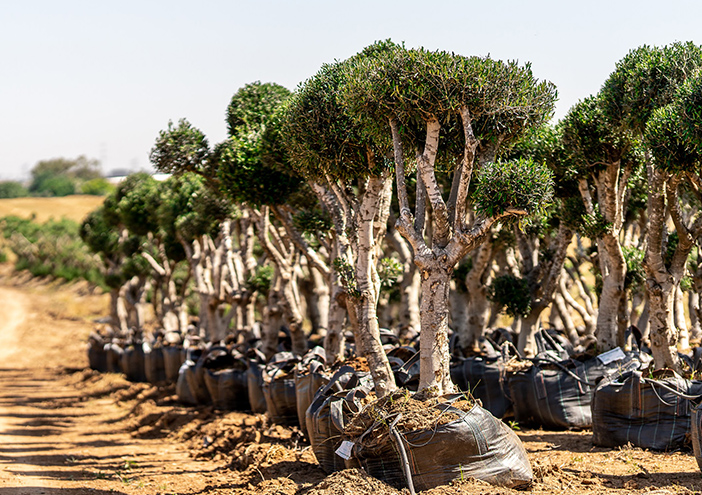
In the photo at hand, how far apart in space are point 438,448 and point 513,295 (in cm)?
676

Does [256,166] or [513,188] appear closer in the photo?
[513,188]

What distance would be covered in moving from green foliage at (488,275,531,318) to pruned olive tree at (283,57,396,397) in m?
3.89

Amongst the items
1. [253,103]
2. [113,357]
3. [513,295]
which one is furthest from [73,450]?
[113,357]

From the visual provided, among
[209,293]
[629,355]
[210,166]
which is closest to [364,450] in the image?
[629,355]

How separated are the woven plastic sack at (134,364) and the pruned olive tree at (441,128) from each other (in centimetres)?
1459

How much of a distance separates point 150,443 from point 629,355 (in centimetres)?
814

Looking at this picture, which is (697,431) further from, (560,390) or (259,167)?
(259,167)

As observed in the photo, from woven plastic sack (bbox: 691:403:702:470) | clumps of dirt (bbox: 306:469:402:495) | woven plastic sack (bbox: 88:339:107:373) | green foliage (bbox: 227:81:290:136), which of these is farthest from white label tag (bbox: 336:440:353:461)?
woven plastic sack (bbox: 88:339:107:373)

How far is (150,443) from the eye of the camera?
Answer: 12.3 meters

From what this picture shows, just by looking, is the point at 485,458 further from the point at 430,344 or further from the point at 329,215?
the point at 329,215

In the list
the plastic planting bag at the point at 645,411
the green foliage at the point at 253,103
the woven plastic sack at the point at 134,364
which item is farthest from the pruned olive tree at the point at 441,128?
the woven plastic sack at the point at 134,364

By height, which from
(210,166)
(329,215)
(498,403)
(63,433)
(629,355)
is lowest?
(63,433)

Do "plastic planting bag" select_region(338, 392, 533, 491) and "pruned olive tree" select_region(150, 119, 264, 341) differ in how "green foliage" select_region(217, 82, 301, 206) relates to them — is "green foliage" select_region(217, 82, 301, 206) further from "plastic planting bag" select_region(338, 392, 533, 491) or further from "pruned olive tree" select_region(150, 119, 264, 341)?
"plastic planting bag" select_region(338, 392, 533, 491)

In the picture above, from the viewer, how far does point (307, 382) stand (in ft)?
31.7
